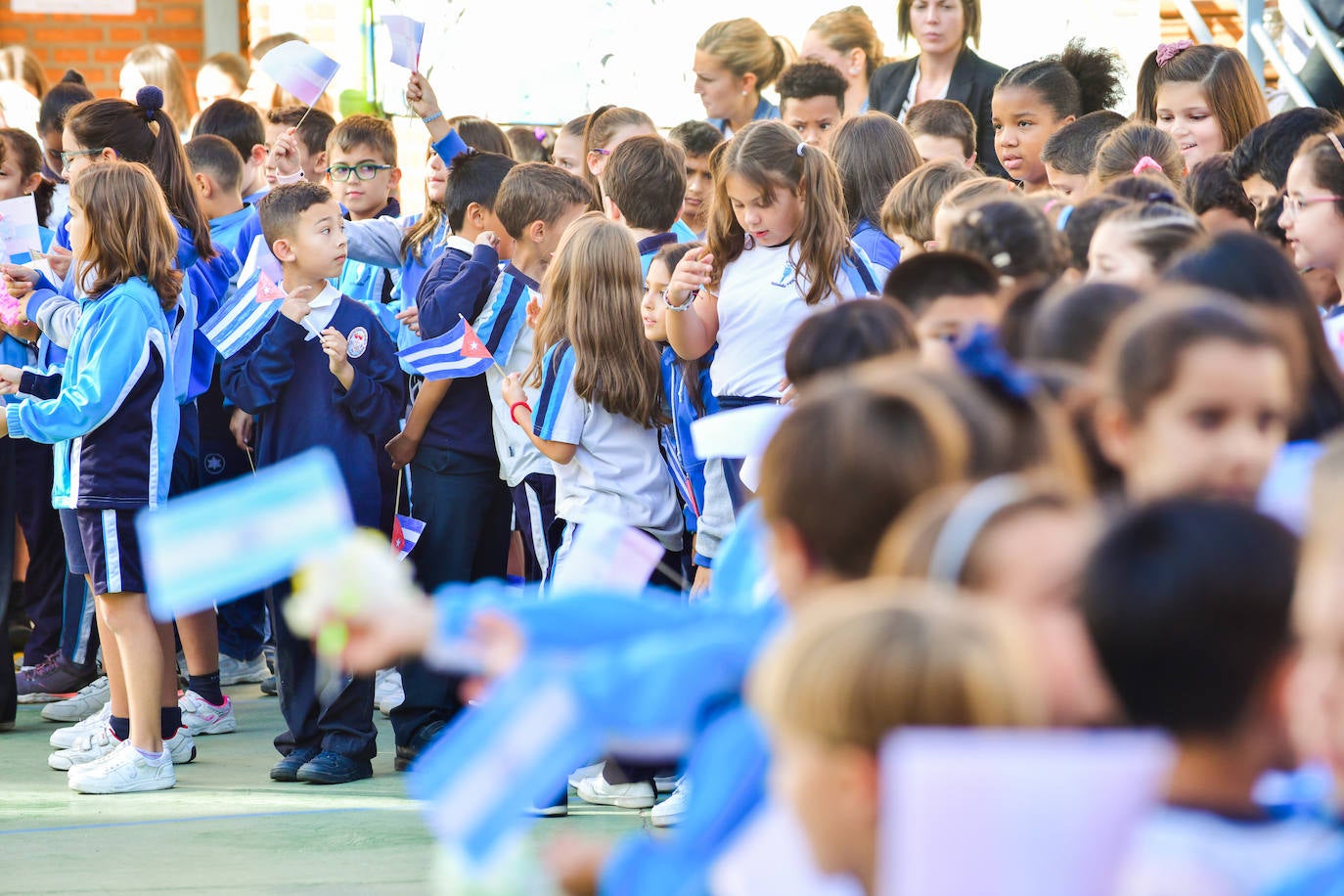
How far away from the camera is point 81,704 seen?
5.85 m

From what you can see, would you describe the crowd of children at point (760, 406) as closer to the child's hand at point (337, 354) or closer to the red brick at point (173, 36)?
the child's hand at point (337, 354)

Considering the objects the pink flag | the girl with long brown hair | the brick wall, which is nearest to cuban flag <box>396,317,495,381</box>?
the pink flag

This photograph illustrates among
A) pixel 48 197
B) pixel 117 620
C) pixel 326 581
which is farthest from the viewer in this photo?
pixel 48 197

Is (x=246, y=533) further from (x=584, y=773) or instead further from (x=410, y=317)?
(x=410, y=317)

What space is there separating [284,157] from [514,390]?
9.93ft

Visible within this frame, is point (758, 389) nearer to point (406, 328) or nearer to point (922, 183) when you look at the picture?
point (922, 183)

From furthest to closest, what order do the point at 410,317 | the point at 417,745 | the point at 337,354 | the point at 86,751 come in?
the point at 410,317 < the point at 86,751 < the point at 417,745 < the point at 337,354

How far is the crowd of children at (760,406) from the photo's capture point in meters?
1.41

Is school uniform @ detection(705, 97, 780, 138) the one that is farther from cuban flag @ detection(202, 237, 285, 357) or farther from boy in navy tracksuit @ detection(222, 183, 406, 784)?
cuban flag @ detection(202, 237, 285, 357)

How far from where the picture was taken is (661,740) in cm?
175

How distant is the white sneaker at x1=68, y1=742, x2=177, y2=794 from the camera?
4.78 meters

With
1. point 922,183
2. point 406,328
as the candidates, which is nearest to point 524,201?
point 406,328

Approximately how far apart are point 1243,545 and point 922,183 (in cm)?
324

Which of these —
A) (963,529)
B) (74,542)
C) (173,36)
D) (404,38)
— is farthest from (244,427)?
(173,36)
